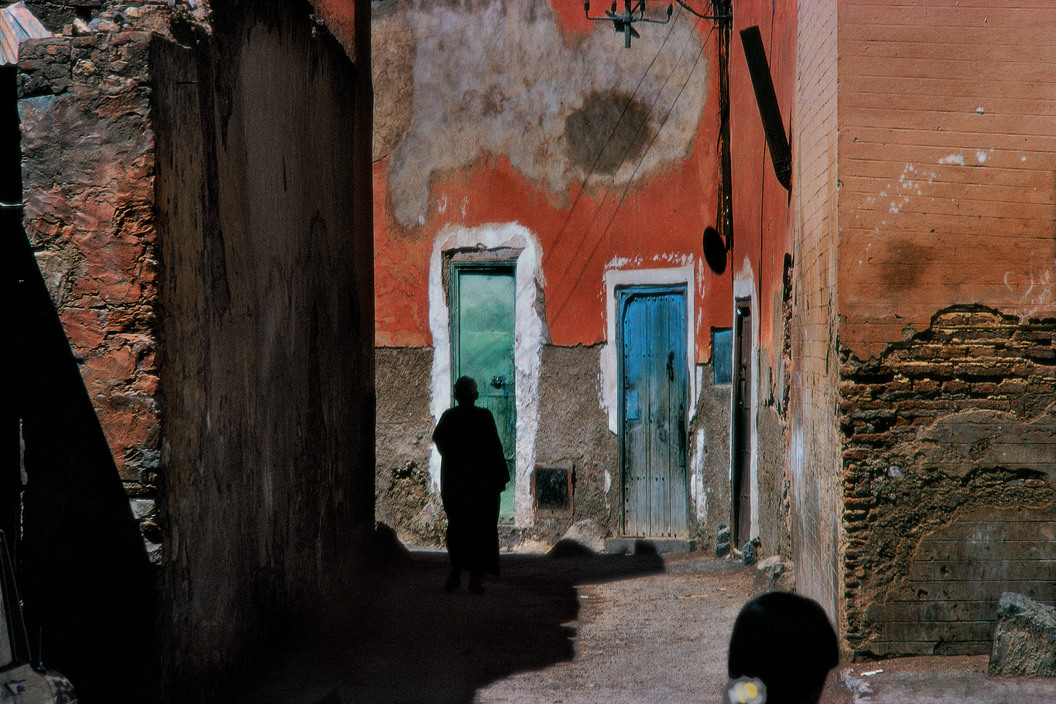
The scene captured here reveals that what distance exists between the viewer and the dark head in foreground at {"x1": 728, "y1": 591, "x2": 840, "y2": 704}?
2342mm

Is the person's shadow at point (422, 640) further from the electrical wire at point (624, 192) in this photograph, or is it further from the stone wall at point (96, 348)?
the electrical wire at point (624, 192)

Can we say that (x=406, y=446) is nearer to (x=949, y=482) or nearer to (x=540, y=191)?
(x=540, y=191)

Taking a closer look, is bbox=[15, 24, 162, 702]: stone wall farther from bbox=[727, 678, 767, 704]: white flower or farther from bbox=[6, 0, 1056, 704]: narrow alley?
bbox=[727, 678, 767, 704]: white flower

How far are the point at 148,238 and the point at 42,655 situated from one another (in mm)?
1610

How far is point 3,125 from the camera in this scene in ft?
15.2

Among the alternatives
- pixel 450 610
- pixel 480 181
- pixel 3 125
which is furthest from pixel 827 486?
pixel 480 181

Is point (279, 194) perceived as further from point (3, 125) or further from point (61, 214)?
point (61, 214)

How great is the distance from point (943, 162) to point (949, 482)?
145cm

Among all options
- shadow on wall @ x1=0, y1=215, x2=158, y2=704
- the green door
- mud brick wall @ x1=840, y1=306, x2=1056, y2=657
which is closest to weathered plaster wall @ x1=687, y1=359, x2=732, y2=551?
the green door

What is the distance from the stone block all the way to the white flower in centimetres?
295

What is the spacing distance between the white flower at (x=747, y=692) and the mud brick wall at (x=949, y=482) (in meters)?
2.98

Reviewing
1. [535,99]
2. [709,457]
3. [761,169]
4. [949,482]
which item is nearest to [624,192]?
[535,99]

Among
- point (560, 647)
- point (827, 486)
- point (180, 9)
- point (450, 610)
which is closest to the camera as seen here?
point (180, 9)


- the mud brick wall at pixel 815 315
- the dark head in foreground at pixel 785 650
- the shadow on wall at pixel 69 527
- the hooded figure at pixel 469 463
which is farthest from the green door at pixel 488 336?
the dark head in foreground at pixel 785 650
